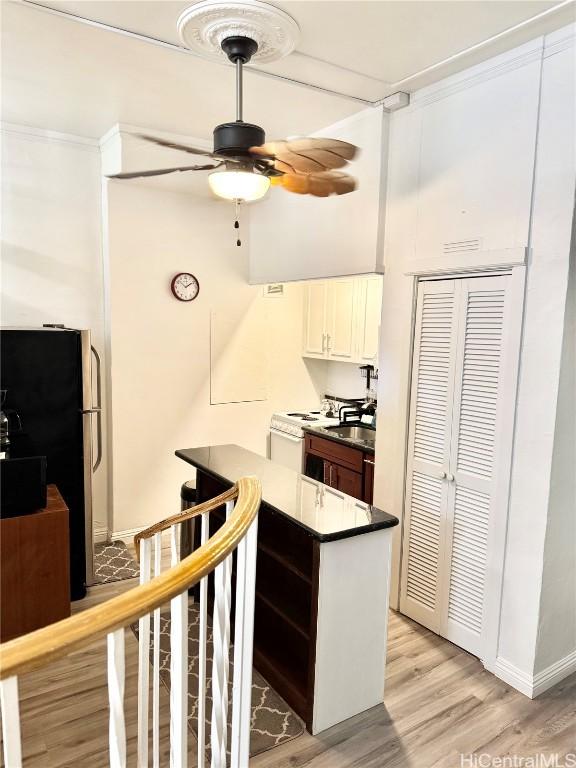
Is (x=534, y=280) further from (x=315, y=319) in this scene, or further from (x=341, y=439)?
(x=315, y=319)

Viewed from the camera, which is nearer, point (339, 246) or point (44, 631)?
point (44, 631)

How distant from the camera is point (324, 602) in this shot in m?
2.33

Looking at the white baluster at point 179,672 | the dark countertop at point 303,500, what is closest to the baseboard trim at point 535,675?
the dark countertop at point 303,500

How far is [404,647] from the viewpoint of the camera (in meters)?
2.99

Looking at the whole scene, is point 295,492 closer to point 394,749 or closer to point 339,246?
point 394,749

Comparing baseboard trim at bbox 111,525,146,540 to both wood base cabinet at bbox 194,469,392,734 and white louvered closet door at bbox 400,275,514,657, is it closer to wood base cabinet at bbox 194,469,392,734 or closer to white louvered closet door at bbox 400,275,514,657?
wood base cabinet at bbox 194,469,392,734

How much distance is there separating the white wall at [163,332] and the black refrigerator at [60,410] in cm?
72

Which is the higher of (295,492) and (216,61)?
(216,61)

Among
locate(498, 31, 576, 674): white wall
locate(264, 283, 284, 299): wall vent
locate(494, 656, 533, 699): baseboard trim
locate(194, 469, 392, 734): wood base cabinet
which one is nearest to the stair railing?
locate(194, 469, 392, 734): wood base cabinet

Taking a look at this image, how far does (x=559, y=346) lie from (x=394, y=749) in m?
1.89

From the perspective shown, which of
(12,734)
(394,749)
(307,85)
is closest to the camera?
(12,734)

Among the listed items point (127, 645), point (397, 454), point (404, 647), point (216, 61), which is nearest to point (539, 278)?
point (397, 454)

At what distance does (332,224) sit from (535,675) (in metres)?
2.83

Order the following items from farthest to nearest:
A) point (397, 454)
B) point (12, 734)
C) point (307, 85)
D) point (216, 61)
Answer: point (397, 454)
point (307, 85)
point (216, 61)
point (12, 734)
